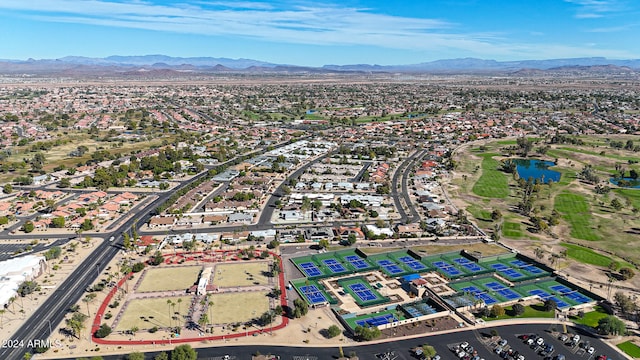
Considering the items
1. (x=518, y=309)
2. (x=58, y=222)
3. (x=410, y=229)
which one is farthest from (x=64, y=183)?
(x=518, y=309)

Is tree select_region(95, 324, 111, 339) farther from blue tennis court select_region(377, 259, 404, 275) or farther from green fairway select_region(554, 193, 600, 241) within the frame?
green fairway select_region(554, 193, 600, 241)

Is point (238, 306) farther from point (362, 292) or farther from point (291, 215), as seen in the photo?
point (291, 215)

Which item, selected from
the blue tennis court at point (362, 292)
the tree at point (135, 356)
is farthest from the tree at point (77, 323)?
the blue tennis court at point (362, 292)

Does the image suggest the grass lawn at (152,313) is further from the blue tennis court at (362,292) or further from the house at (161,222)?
the house at (161,222)

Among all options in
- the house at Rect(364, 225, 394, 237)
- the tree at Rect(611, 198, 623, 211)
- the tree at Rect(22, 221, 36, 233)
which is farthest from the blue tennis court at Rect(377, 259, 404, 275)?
the tree at Rect(22, 221, 36, 233)

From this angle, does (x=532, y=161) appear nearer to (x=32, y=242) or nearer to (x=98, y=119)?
(x=32, y=242)

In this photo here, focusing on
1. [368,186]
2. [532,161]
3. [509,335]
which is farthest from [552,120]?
[509,335]
